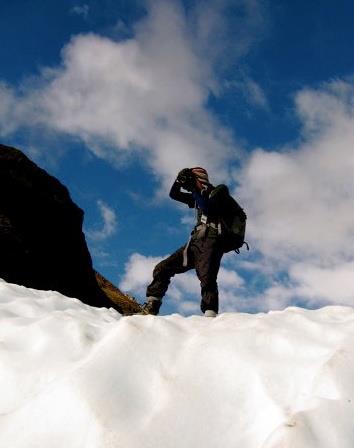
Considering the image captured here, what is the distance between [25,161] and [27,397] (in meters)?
8.36

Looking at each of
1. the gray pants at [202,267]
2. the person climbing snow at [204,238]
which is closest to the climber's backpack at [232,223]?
the person climbing snow at [204,238]

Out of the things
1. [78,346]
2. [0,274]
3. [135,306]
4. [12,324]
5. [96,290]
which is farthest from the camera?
[135,306]

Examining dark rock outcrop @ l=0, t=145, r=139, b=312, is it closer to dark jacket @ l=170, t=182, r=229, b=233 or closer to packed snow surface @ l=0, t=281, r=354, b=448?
dark jacket @ l=170, t=182, r=229, b=233

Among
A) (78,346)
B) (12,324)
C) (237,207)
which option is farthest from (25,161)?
(78,346)

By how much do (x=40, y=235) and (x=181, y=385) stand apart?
801 cm

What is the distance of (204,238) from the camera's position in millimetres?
7719

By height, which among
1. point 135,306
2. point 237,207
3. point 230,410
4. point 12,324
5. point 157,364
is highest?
point 135,306

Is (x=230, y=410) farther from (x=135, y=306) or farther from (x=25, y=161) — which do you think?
(x=135, y=306)

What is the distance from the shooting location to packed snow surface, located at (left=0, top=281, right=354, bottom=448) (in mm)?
2816

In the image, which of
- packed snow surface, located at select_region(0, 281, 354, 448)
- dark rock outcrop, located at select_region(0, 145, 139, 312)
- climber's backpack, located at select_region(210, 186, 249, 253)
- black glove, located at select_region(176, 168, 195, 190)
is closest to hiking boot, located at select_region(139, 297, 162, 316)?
climber's backpack, located at select_region(210, 186, 249, 253)

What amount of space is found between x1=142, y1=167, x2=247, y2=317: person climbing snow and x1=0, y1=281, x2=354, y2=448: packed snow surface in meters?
3.21

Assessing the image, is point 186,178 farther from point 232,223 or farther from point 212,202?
point 232,223

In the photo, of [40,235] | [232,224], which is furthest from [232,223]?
[40,235]

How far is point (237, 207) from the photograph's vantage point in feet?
25.6
